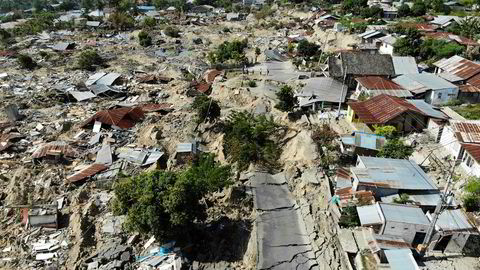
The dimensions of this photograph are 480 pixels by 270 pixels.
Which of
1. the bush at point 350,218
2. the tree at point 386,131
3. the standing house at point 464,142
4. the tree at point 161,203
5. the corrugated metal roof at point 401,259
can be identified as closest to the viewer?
the corrugated metal roof at point 401,259

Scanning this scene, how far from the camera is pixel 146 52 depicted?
5403 centimetres

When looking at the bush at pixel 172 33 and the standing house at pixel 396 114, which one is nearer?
the standing house at pixel 396 114

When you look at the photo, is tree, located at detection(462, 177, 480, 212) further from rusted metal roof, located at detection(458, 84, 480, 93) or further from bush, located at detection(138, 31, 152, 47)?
bush, located at detection(138, 31, 152, 47)

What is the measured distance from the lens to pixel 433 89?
93.9ft

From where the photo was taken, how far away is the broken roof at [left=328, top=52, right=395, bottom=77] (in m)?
32.7

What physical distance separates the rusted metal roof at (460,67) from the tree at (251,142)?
57.1 ft

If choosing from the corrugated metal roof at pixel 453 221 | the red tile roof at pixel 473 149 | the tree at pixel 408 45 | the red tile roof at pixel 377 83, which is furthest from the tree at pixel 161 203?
the tree at pixel 408 45

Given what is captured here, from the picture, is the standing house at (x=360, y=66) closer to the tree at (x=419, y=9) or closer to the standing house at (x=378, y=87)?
the standing house at (x=378, y=87)

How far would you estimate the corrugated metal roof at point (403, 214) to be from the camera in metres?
16.0

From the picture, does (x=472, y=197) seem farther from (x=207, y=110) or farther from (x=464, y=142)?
(x=207, y=110)

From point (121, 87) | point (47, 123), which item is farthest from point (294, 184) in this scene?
point (121, 87)

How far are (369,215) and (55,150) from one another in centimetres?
2101

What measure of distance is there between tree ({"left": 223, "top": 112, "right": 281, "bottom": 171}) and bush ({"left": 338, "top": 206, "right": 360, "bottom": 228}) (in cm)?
641

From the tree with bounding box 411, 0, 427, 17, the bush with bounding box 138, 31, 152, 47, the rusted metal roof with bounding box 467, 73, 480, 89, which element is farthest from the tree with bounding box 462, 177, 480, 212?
the bush with bounding box 138, 31, 152, 47
